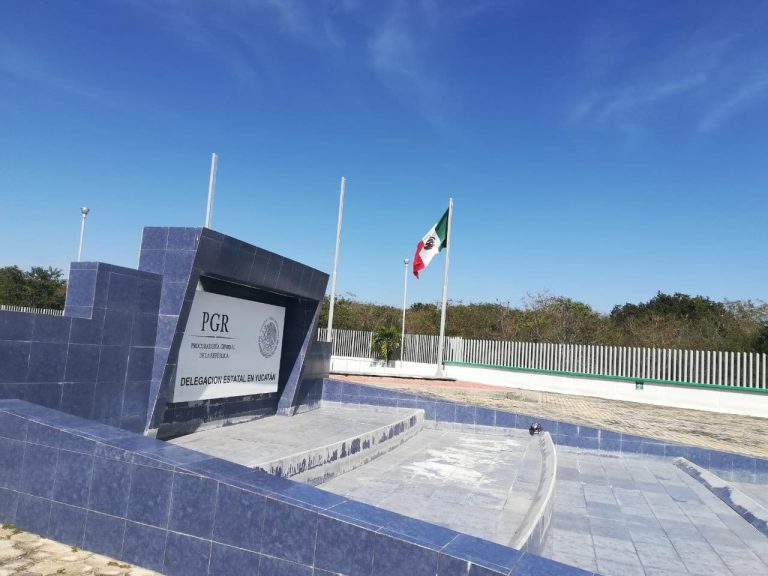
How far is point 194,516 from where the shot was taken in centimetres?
374

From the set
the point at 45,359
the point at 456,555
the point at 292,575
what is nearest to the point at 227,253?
the point at 45,359

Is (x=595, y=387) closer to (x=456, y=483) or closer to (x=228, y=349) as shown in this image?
(x=456, y=483)

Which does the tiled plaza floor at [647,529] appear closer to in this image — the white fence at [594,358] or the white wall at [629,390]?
the white wall at [629,390]

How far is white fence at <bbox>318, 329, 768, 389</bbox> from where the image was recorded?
61.0ft

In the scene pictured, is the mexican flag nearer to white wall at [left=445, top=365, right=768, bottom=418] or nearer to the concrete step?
white wall at [left=445, top=365, right=768, bottom=418]

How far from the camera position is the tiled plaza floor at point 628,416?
1252cm

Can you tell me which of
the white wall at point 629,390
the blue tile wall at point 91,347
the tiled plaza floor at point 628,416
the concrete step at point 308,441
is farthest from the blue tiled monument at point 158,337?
the white wall at point 629,390

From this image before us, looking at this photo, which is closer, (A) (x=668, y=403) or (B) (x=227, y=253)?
(B) (x=227, y=253)

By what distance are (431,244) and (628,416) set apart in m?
10.7

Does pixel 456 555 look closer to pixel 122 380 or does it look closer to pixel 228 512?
pixel 228 512

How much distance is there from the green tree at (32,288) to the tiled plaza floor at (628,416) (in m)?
23.9

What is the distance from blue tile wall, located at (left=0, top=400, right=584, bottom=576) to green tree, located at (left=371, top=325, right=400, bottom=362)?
2092 centimetres

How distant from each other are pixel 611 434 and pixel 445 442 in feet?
11.1

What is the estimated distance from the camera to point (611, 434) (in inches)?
420
